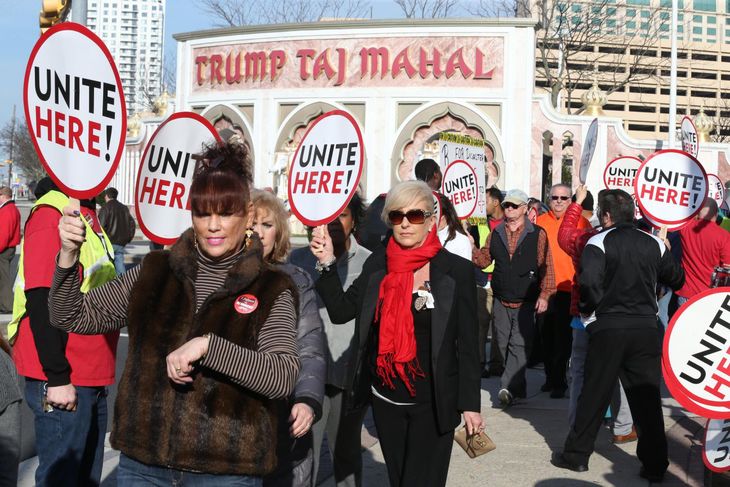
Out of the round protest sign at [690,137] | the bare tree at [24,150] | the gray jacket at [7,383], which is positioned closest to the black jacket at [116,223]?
the round protest sign at [690,137]

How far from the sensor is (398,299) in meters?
4.91

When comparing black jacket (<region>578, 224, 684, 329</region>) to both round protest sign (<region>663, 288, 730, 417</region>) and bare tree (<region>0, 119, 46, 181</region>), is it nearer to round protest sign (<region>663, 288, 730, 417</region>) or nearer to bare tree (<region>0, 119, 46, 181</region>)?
round protest sign (<region>663, 288, 730, 417</region>)

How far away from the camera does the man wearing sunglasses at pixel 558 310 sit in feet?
33.2

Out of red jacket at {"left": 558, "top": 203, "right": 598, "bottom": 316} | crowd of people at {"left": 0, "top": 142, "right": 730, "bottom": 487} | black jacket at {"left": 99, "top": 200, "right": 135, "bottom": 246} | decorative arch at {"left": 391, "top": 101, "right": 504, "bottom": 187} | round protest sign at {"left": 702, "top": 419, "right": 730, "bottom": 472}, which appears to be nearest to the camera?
crowd of people at {"left": 0, "top": 142, "right": 730, "bottom": 487}

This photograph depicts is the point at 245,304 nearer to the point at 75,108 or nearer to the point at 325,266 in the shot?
the point at 75,108

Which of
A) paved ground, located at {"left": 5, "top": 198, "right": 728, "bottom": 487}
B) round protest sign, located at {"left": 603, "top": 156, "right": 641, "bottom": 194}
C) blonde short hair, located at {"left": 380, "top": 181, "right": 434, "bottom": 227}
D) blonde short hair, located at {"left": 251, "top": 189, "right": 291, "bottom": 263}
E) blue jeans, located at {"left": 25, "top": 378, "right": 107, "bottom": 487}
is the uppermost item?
round protest sign, located at {"left": 603, "top": 156, "right": 641, "bottom": 194}

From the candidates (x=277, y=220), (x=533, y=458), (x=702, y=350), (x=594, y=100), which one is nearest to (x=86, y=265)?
(x=277, y=220)

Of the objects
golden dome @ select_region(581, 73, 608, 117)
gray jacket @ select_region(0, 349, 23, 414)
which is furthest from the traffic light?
golden dome @ select_region(581, 73, 608, 117)

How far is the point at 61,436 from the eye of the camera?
453cm

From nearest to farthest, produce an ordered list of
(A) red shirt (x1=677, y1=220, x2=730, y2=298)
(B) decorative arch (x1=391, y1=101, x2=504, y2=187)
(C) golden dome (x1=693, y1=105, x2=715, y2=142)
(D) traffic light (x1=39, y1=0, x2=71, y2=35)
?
(D) traffic light (x1=39, y1=0, x2=71, y2=35), (A) red shirt (x1=677, y1=220, x2=730, y2=298), (B) decorative arch (x1=391, y1=101, x2=504, y2=187), (C) golden dome (x1=693, y1=105, x2=715, y2=142)

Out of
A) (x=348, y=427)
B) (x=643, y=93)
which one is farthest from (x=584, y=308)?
(x=643, y=93)

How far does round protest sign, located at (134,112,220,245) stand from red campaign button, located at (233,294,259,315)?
1.99 metres

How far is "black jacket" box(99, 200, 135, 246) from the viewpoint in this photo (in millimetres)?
15289

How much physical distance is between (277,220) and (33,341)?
122 cm
